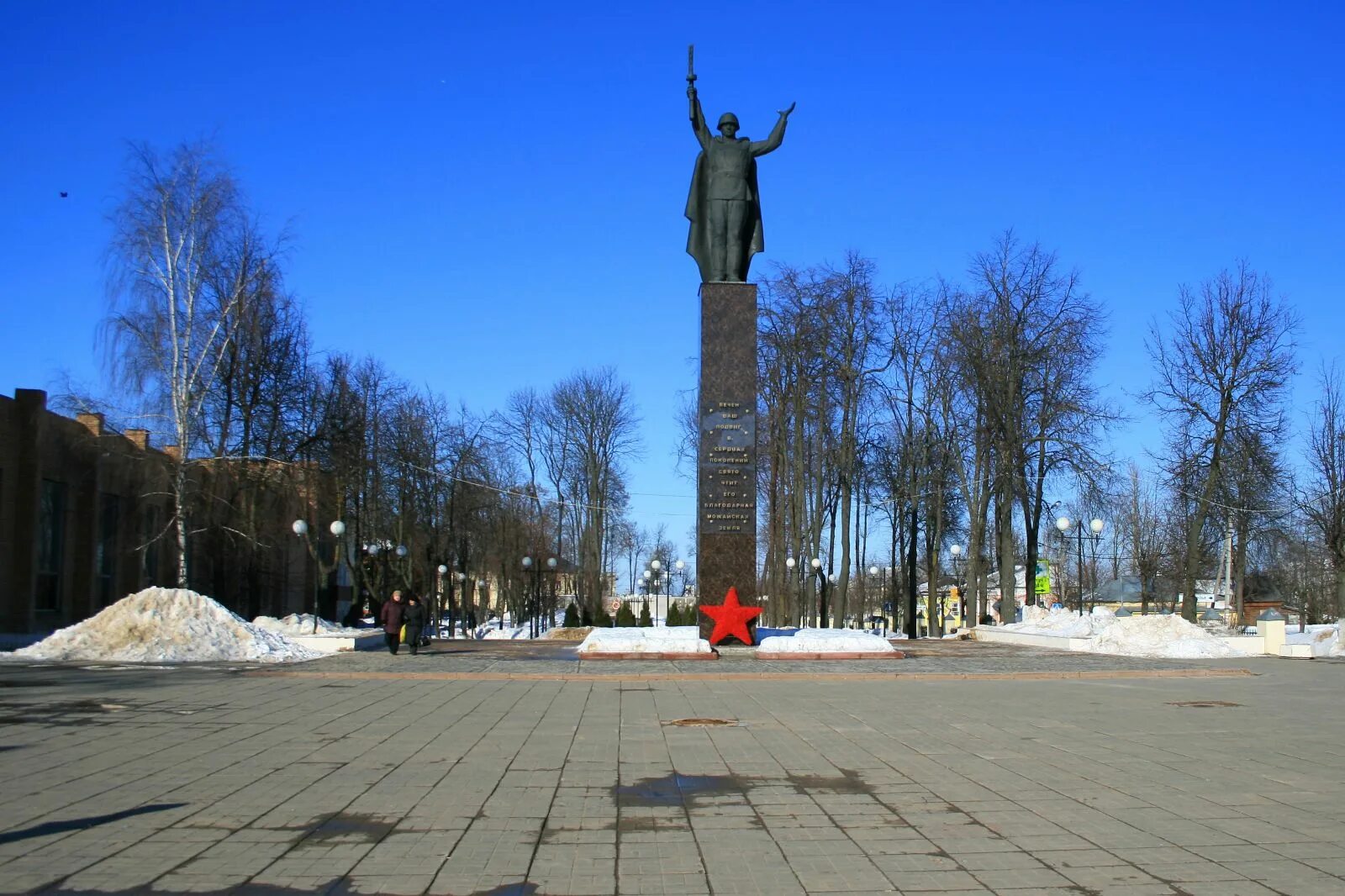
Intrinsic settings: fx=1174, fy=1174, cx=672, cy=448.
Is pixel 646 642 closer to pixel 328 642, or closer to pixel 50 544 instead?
pixel 328 642

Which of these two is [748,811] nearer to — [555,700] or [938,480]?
[555,700]

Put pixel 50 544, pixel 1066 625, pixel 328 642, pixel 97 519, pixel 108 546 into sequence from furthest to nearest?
pixel 108 546
pixel 1066 625
pixel 97 519
pixel 50 544
pixel 328 642

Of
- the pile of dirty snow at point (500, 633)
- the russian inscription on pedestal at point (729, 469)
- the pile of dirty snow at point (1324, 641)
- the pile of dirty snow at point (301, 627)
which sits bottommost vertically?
the pile of dirty snow at point (500, 633)

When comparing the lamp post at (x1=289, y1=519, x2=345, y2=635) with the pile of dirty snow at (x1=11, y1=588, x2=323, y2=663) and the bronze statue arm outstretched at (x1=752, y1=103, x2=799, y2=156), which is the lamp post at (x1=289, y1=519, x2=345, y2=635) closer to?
the pile of dirty snow at (x1=11, y1=588, x2=323, y2=663)

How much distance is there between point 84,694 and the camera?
1534cm

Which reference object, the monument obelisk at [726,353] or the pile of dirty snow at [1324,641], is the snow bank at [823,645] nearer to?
the monument obelisk at [726,353]

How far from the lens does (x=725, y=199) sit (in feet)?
85.9

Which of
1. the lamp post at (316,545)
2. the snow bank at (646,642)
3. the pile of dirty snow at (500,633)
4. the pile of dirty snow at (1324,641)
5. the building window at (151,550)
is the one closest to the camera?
the snow bank at (646,642)

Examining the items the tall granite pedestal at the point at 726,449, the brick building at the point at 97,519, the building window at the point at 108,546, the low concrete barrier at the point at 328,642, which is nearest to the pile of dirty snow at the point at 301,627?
the low concrete barrier at the point at 328,642

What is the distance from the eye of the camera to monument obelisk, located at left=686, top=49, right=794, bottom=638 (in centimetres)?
2488

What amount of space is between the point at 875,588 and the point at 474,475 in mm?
47370

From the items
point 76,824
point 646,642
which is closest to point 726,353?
point 646,642

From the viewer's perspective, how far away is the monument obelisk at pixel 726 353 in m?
24.9

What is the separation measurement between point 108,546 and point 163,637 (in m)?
14.0
